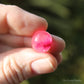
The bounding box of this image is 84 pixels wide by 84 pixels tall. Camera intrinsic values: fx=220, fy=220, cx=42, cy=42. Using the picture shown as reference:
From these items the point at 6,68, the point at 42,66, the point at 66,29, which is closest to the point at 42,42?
the point at 42,66

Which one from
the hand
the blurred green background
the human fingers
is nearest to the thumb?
the hand

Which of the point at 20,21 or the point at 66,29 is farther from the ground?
the point at 20,21

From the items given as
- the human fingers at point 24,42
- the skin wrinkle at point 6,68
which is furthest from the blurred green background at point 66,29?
the skin wrinkle at point 6,68

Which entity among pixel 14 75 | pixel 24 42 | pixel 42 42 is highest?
pixel 42 42

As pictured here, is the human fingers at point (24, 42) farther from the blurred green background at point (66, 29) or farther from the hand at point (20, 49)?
the blurred green background at point (66, 29)

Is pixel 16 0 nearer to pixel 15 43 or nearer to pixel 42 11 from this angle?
pixel 42 11

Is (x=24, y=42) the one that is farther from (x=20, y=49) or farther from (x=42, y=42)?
(x=42, y=42)

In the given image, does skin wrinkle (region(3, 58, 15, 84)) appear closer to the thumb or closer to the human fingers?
the thumb

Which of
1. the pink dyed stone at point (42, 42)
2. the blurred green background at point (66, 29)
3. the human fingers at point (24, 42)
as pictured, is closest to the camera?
the pink dyed stone at point (42, 42)
